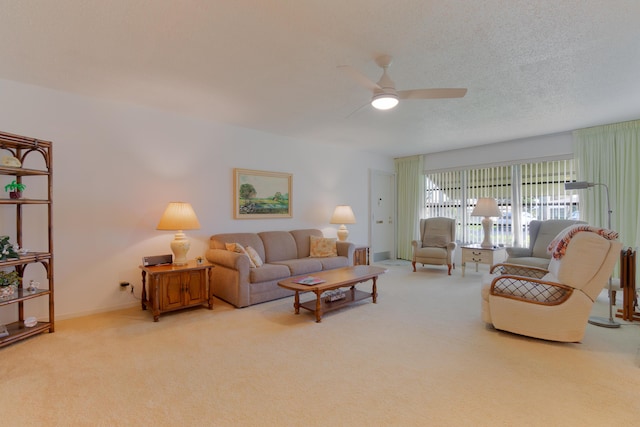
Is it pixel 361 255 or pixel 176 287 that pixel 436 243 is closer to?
pixel 361 255

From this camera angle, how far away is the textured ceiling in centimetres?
204

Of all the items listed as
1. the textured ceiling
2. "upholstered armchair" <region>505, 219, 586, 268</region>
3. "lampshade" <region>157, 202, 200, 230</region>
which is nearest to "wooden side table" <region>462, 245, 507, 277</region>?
"upholstered armchair" <region>505, 219, 586, 268</region>

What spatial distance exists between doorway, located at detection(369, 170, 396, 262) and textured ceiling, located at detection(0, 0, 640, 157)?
308cm

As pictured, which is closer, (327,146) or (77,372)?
(77,372)

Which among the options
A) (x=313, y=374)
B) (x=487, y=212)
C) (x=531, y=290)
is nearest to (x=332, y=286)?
(x=313, y=374)

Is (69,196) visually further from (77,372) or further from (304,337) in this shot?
(304,337)

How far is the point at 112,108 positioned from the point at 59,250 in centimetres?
169

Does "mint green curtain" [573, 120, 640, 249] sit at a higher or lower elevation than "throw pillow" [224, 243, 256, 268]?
higher

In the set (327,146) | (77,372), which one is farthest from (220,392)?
(327,146)

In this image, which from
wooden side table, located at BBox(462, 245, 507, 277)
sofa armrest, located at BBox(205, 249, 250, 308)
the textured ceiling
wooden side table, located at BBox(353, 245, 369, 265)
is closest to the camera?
the textured ceiling

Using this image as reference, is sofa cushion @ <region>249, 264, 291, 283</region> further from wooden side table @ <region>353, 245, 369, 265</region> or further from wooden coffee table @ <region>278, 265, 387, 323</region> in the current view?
wooden side table @ <region>353, 245, 369, 265</region>

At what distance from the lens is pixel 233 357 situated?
249cm

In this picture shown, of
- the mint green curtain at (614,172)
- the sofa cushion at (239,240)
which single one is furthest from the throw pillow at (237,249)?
the mint green curtain at (614,172)

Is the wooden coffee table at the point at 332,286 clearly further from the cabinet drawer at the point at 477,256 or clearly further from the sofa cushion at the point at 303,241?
the cabinet drawer at the point at 477,256
